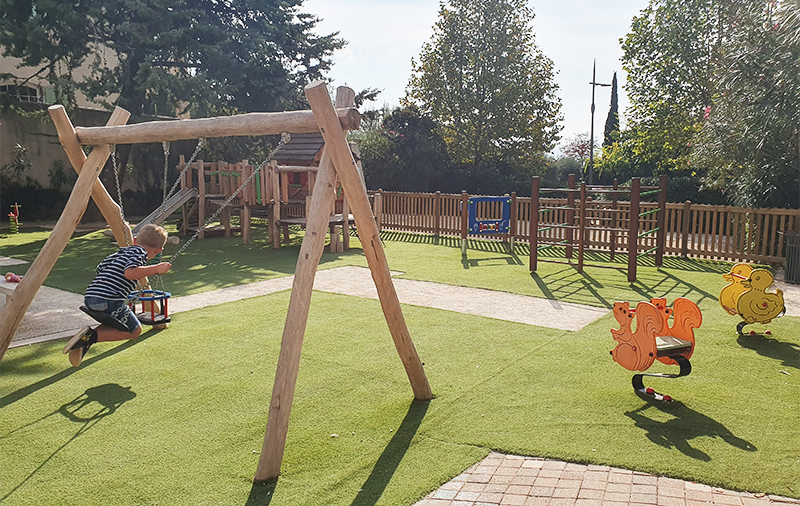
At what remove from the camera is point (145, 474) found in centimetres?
358

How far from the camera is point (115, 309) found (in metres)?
5.08

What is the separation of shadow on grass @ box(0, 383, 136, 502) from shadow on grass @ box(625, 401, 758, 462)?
13.3 ft

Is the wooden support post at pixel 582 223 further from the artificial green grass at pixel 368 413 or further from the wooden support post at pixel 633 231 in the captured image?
the artificial green grass at pixel 368 413

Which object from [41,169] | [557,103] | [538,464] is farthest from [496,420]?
[557,103]

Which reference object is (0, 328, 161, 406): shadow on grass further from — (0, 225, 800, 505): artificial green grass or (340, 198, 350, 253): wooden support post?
(340, 198, 350, 253): wooden support post

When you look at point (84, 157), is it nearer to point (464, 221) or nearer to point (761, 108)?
point (464, 221)

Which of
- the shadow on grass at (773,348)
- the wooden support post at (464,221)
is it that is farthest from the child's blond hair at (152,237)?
the wooden support post at (464,221)

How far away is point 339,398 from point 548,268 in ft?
25.2

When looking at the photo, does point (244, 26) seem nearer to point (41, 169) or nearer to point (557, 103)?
point (41, 169)

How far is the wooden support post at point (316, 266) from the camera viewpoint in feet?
11.8

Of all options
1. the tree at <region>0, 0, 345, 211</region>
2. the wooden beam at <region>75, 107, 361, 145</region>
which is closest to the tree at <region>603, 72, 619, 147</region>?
the tree at <region>0, 0, 345, 211</region>

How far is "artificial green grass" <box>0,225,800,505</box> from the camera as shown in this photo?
11.6ft

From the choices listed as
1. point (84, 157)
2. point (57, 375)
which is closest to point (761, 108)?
point (84, 157)

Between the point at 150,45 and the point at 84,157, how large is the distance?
45.9 feet
